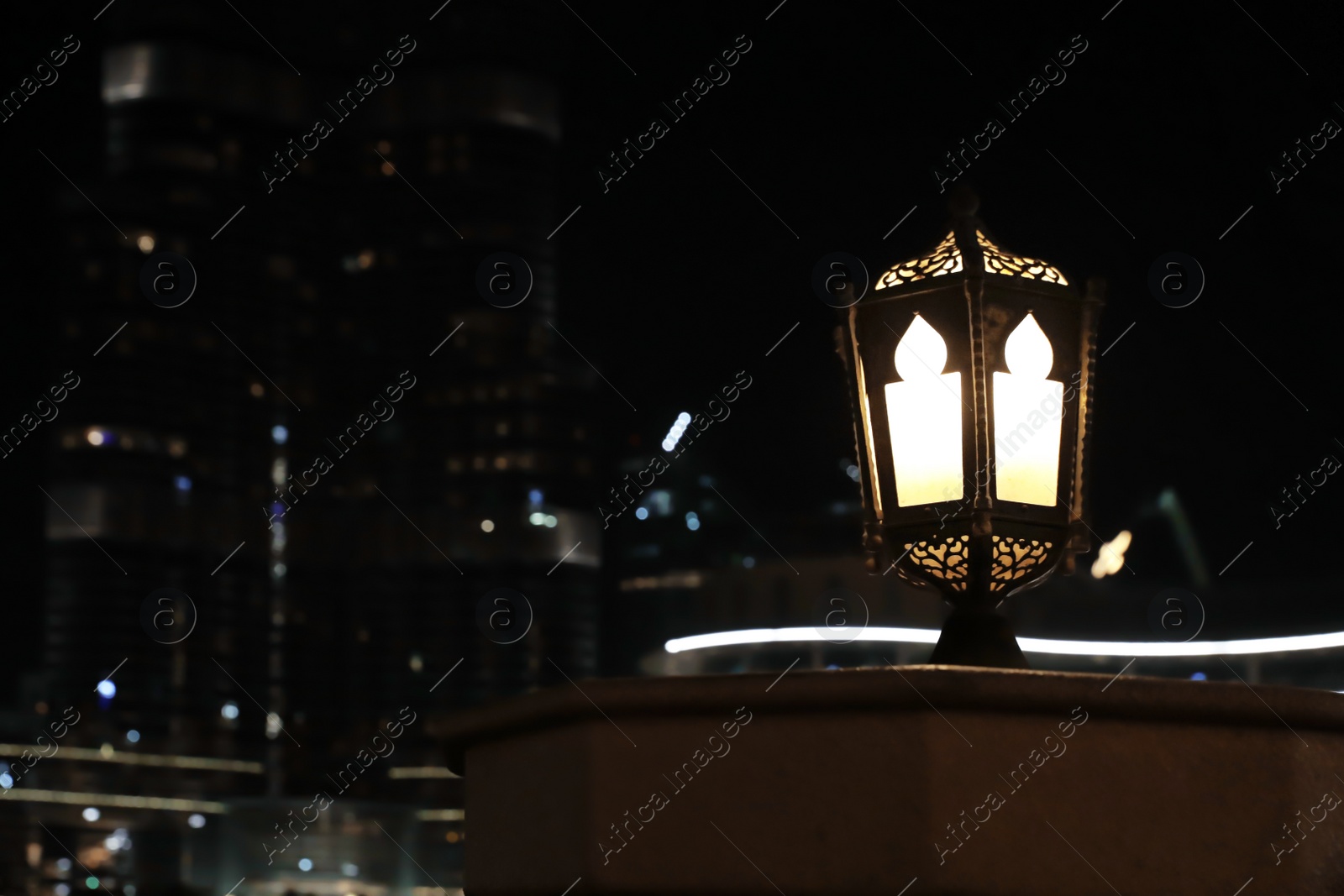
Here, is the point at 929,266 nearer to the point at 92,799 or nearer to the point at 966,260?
the point at 966,260

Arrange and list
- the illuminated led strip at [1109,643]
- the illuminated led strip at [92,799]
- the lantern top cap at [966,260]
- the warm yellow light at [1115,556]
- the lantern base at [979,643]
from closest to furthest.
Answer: the lantern base at [979,643]
the lantern top cap at [966,260]
the warm yellow light at [1115,556]
the illuminated led strip at [1109,643]
the illuminated led strip at [92,799]

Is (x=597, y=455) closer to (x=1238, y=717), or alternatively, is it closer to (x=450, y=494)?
(x=450, y=494)

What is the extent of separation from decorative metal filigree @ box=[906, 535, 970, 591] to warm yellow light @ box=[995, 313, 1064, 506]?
0.09m

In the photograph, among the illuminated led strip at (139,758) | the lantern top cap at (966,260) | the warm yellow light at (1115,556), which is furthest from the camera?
the illuminated led strip at (139,758)

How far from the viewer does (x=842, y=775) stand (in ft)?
5.05

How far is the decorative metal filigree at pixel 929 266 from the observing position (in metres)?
1.93

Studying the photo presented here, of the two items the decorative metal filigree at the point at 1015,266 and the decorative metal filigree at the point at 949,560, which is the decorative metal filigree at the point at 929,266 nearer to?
the decorative metal filigree at the point at 1015,266

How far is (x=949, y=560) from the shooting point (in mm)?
1902

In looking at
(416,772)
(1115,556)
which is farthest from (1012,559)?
(416,772)

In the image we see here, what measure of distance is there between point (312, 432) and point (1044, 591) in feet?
209

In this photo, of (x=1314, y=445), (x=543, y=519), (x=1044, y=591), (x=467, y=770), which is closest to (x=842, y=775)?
(x=467, y=770)

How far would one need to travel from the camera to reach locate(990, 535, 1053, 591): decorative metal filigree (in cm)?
190

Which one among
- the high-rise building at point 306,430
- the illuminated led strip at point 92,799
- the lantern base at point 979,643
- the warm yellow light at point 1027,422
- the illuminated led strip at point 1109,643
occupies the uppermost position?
the high-rise building at point 306,430

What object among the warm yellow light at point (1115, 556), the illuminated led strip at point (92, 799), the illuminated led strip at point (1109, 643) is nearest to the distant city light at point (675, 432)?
the illuminated led strip at point (1109, 643)
